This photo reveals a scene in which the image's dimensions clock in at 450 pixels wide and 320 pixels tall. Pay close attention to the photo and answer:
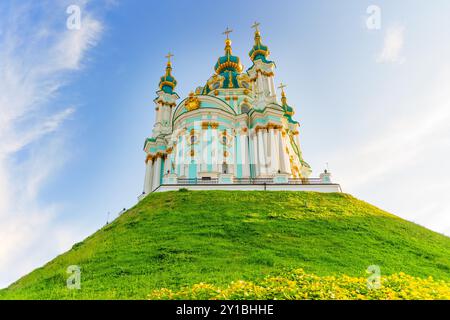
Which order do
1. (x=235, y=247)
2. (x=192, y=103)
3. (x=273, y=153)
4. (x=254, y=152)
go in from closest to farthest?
1. (x=235, y=247)
2. (x=273, y=153)
3. (x=254, y=152)
4. (x=192, y=103)

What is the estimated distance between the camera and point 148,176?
38500 mm

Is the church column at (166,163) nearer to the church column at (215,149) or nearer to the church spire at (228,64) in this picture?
the church column at (215,149)

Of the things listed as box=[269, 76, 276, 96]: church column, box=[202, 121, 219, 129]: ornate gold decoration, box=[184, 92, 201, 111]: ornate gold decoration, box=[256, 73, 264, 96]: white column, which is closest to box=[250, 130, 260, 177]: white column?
box=[202, 121, 219, 129]: ornate gold decoration

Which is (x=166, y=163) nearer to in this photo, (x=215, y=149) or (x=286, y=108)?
(x=215, y=149)

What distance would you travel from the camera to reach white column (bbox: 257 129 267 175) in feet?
111

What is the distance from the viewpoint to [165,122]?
43.3 m

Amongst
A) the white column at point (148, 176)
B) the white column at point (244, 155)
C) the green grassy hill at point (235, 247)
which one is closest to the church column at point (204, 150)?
the white column at point (244, 155)

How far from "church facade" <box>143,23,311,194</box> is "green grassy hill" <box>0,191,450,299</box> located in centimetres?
780

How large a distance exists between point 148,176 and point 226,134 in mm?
9634

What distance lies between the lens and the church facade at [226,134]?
34.2m

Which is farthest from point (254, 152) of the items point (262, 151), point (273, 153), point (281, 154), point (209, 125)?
point (209, 125)
